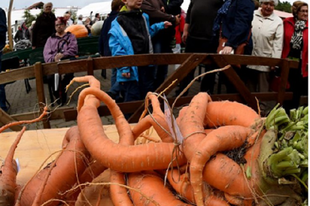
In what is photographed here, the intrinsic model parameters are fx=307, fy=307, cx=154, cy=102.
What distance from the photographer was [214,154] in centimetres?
129

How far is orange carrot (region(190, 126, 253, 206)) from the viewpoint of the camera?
1.22 meters

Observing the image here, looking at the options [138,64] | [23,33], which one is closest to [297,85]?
[138,64]

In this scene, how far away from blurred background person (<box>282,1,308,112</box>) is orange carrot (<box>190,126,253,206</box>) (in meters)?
2.73

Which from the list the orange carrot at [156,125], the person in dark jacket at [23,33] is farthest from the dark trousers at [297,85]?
the person in dark jacket at [23,33]

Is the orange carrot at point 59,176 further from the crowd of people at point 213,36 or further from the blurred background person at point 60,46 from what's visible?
the blurred background person at point 60,46

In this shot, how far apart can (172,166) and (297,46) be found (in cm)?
300

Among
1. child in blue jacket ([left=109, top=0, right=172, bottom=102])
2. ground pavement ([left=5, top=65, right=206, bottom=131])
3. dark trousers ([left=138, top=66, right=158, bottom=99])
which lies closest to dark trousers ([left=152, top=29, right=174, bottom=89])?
dark trousers ([left=138, top=66, right=158, bottom=99])

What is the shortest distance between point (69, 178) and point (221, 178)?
717mm

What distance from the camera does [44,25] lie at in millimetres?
5719

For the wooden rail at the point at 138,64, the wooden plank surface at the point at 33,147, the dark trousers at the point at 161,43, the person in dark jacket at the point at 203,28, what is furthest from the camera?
the dark trousers at the point at 161,43

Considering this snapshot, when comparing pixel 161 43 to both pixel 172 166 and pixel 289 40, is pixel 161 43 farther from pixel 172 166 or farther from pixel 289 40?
pixel 172 166

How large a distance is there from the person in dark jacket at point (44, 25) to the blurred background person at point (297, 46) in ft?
13.5

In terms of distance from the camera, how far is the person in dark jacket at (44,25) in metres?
5.73

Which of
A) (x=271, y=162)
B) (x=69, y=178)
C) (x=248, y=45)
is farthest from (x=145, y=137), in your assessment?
(x=248, y=45)
